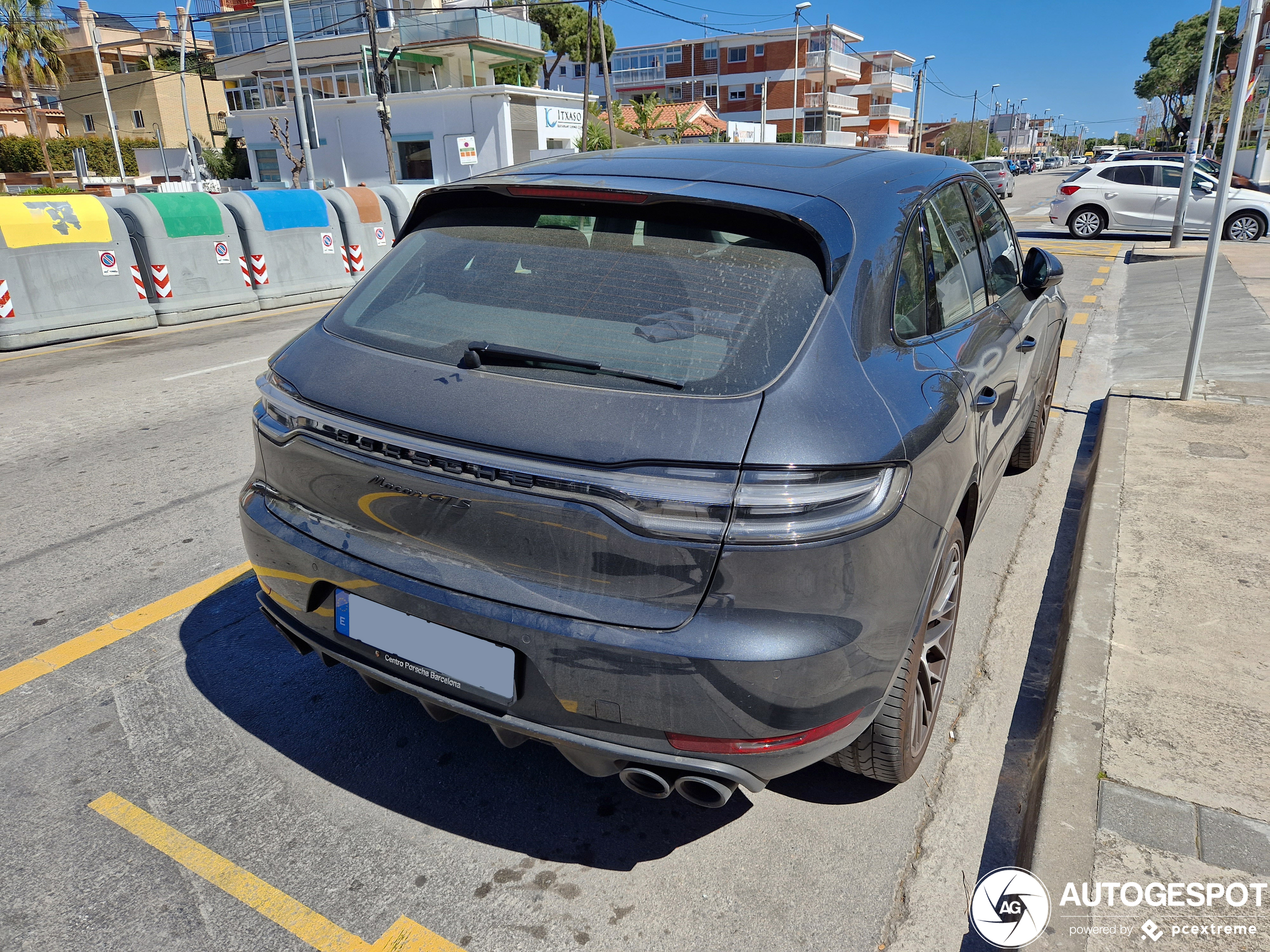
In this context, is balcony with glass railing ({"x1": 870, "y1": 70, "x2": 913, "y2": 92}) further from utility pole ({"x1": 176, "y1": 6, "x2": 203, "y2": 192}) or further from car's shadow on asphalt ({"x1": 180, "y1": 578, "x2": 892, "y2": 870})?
car's shadow on asphalt ({"x1": 180, "y1": 578, "x2": 892, "y2": 870})

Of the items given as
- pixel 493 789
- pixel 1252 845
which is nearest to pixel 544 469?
pixel 493 789

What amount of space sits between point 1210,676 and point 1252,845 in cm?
83

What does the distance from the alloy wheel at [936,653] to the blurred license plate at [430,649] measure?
1.14 metres

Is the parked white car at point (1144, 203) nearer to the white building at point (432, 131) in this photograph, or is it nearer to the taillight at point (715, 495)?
the taillight at point (715, 495)

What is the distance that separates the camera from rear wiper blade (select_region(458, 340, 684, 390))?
6.56ft

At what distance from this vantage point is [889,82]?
80625mm

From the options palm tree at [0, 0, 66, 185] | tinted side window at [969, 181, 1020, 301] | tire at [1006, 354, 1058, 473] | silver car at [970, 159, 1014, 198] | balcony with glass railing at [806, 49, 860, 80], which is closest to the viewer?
tinted side window at [969, 181, 1020, 301]

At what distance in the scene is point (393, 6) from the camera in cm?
4547

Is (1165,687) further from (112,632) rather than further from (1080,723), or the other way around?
(112,632)

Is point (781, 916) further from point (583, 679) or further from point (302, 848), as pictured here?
point (302, 848)

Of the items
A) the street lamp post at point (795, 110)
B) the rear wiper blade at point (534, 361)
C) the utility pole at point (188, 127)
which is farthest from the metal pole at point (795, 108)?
the rear wiper blade at point (534, 361)

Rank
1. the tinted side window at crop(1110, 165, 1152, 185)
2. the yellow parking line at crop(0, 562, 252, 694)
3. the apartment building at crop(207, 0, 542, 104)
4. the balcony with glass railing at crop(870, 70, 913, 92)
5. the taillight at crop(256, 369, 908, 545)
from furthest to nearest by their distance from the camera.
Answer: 1. the balcony with glass railing at crop(870, 70, 913, 92)
2. the apartment building at crop(207, 0, 542, 104)
3. the tinted side window at crop(1110, 165, 1152, 185)
4. the yellow parking line at crop(0, 562, 252, 694)
5. the taillight at crop(256, 369, 908, 545)

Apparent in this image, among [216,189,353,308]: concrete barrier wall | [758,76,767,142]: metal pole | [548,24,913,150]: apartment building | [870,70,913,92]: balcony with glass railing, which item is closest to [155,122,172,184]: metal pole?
[548,24,913,150]: apartment building

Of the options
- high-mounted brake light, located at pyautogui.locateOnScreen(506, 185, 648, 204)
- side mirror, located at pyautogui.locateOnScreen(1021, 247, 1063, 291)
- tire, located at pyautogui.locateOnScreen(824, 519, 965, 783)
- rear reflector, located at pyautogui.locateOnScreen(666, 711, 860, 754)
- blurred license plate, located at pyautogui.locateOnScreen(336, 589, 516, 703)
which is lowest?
tire, located at pyautogui.locateOnScreen(824, 519, 965, 783)
